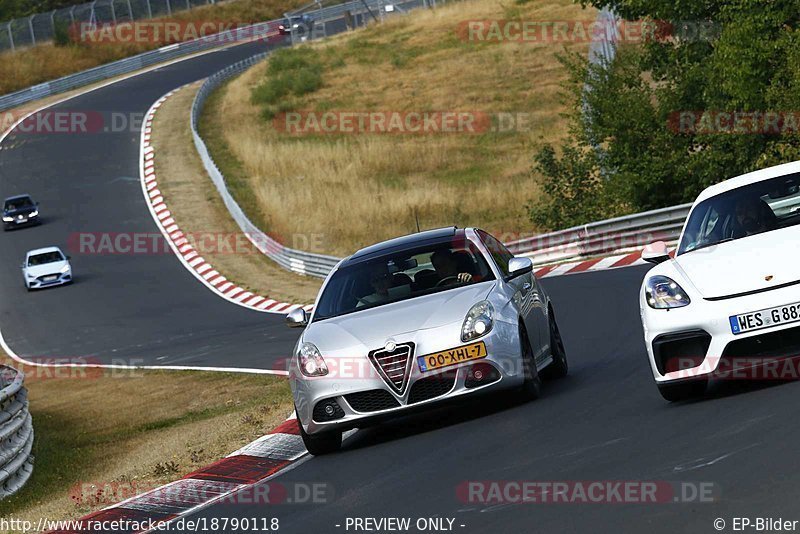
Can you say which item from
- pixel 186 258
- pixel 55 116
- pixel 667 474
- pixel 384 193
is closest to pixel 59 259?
pixel 186 258

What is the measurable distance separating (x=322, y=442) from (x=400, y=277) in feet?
5.18

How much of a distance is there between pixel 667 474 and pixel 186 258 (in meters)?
30.8

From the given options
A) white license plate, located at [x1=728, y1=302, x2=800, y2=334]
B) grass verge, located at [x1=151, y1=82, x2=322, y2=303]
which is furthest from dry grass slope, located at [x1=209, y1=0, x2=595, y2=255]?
white license plate, located at [x1=728, y1=302, x2=800, y2=334]

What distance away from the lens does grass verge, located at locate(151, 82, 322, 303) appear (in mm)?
31281

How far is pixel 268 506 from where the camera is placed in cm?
877

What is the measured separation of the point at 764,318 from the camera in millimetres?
8828

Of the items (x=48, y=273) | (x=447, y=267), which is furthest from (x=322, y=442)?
(x=48, y=273)

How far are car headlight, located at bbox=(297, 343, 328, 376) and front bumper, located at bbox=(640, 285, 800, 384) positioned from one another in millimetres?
2507
